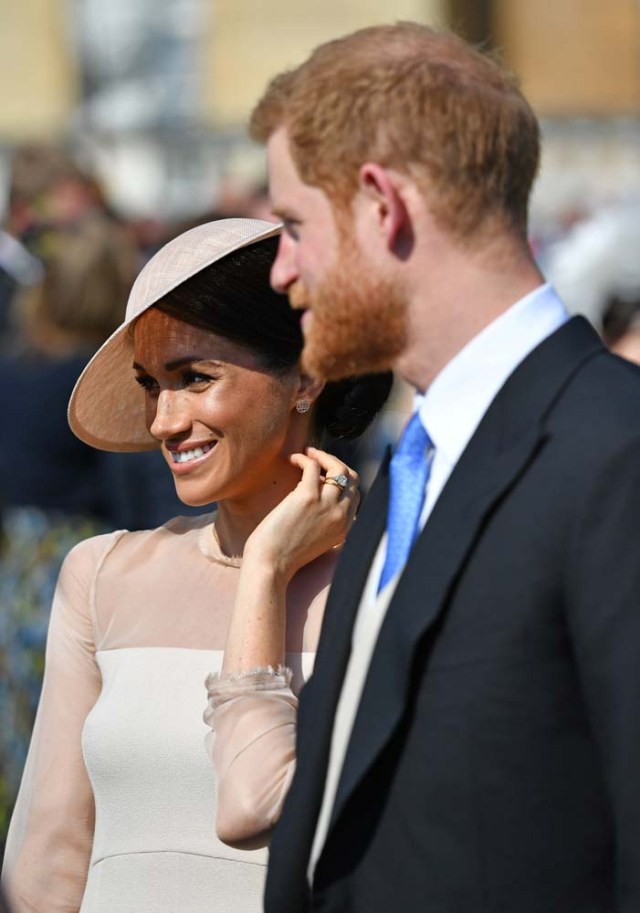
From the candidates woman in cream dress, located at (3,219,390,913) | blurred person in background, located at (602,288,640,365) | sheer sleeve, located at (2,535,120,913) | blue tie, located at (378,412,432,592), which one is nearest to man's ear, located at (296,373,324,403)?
woman in cream dress, located at (3,219,390,913)

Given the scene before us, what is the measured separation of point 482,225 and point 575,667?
1.80 feet

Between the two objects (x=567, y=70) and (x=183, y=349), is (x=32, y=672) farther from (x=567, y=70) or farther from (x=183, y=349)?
(x=567, y=70)

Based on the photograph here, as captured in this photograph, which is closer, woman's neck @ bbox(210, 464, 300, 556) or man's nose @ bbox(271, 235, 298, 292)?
man's nose @ bbox(271, 235, 298, 292)

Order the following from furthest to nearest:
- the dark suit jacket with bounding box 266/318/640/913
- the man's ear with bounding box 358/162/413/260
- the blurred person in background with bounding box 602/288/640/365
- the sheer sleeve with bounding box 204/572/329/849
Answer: the blurred person in background with bounding box 602/288/640/365 < the sheer sleeve with bounding box 204/572/329/849 < the man's ear with bounding box 358/162/413/260 < the dark suit jacket with bounding box 266/318/640/913

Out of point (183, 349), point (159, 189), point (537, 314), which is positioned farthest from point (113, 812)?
point (159, 189)

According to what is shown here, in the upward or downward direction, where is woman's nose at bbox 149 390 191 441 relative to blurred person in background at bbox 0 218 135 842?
upward

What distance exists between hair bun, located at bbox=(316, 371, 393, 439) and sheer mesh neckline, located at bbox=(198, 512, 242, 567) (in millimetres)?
278

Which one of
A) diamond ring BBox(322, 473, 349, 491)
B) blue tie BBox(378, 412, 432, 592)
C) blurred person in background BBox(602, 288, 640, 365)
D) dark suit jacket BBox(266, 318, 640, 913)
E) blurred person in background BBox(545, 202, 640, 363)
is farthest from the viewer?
blurred person in background BBox(545, 202, 640, 363)

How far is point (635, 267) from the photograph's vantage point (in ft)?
21.4

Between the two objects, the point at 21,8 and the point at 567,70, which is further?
the point at 567,70

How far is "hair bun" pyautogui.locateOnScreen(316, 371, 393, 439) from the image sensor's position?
10.6 ft

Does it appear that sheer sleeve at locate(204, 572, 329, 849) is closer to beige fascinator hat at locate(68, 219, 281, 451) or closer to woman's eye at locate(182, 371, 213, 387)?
woman's eye at locate(182, 371, 213, 387)

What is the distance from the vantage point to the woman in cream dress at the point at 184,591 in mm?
2920

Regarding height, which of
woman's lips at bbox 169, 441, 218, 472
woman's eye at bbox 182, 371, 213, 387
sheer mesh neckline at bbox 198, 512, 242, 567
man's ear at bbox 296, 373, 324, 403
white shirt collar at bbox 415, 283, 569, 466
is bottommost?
sheer mesh neckline at bbox 198, 512, 242, 567
